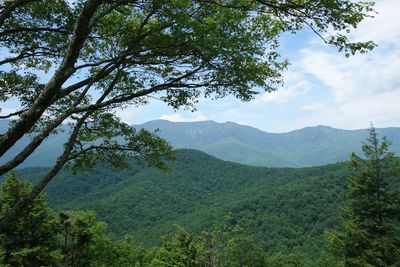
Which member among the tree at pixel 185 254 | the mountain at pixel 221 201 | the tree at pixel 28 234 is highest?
the tree at pixel 28 234

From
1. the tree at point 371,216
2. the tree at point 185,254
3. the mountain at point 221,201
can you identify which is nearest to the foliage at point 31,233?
the tree at point 185,254

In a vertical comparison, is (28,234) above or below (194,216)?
above

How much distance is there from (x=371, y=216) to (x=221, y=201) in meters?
139

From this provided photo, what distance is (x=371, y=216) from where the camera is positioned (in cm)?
1928

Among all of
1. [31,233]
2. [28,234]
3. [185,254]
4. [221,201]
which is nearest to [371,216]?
[185,254]

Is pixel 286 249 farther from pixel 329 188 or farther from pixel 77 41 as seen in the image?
pixel 77 41

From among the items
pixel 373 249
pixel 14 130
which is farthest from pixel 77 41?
pixel 373 249

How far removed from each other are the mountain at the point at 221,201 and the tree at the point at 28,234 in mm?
59049

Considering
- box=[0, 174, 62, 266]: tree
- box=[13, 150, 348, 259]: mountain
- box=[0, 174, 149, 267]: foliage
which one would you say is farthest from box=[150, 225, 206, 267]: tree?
box=[13, 150, 348, 259]: mountain

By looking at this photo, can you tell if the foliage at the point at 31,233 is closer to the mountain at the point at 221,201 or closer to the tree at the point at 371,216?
the tree at the point at 371,216

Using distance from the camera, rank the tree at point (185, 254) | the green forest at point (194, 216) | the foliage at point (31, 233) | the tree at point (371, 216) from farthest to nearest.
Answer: the tree at point (185, 254), the green forest at point (194, 216), the tree at point (371, 216), the foliage at point (31, 233)

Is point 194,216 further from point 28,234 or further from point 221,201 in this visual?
point 28,234

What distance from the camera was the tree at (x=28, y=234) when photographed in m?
18.3

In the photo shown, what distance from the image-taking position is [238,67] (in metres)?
6.88
